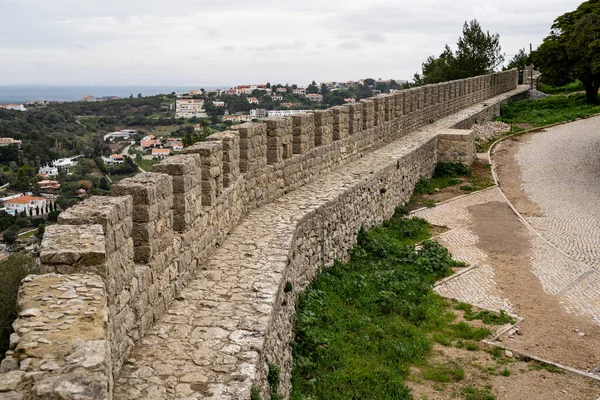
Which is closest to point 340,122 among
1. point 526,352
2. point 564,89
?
point 526,352

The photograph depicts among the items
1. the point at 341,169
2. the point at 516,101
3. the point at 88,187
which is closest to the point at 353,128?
the point at 341,169

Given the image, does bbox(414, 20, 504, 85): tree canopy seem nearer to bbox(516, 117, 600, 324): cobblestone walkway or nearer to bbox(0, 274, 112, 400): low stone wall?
bbox(516, 117, 600, 324): cobblestone walkway

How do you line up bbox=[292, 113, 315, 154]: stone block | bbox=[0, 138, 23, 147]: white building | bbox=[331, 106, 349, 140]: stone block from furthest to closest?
1. bbox=[0, 138, 23, 147]: white building
2. bbox=[331, 106, 349, 140]: stone block
3. bbox=[292, 113, 315, 154]: stone block

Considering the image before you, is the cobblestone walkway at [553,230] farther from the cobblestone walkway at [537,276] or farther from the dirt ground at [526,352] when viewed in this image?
the dirt ground at [526,352]

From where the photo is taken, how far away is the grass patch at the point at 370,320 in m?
6.31

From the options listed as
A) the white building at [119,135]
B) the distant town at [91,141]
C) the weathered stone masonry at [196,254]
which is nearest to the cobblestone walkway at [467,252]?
the weathered stone masonry at [196,254]

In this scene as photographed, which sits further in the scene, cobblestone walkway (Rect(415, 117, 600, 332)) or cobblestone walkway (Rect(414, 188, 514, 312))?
cobblestone walkway (Rect(415, 117, 600, 332))

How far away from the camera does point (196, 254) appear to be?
20.0 feet

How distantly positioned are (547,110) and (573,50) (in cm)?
246

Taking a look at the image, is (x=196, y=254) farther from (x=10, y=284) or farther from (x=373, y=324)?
(x=10, y=284)

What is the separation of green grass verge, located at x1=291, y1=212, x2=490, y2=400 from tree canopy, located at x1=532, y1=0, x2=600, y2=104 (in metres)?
15.8

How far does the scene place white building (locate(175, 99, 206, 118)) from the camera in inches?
1623

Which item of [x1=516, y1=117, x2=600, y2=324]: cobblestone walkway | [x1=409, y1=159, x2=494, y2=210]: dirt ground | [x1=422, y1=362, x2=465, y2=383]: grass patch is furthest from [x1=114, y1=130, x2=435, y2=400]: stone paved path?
[x1=409, y1=159, x2=494, y2=210]: dirt ground

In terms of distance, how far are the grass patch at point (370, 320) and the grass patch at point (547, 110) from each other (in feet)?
46.8
